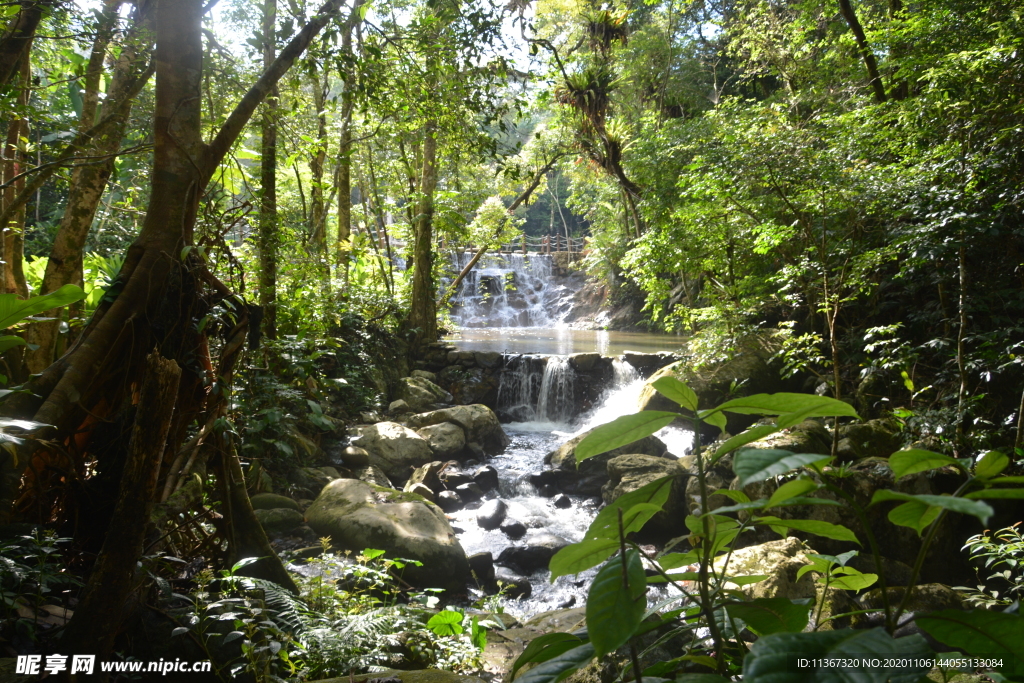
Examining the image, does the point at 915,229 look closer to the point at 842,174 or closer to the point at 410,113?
the point at 842,174

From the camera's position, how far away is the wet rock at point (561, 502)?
22.8 ft

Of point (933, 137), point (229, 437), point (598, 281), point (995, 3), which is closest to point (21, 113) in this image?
point (229, 437)

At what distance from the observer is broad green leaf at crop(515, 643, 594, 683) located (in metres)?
0.65

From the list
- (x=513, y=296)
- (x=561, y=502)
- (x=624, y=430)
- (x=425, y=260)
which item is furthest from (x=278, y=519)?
(x=513, y=296)

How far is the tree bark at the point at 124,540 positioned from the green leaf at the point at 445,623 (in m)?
1.51

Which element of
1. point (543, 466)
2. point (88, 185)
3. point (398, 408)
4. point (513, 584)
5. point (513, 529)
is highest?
point (88, 185)

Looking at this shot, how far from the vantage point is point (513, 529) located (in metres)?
6.16

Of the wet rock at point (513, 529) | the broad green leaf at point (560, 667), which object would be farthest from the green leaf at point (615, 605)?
the wet rock at point (513, 529)

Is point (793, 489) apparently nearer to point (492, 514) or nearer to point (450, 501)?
point (492, 514)

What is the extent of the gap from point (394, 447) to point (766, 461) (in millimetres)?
7288

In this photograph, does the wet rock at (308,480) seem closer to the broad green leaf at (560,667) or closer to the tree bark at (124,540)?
the tree bark at (124,540)

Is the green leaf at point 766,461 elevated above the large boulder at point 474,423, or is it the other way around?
the green leaf at point 766,461

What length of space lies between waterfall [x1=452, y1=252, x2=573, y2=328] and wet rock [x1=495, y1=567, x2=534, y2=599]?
55.4 ft

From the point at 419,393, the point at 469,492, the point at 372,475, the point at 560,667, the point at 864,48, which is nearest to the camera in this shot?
the point at 560,667
